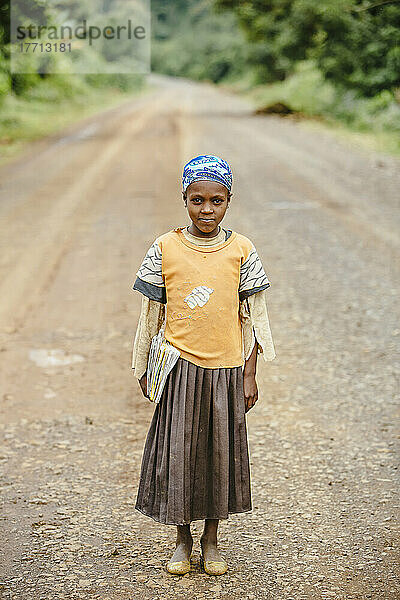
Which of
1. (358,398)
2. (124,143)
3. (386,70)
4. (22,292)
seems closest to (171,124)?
(124,143)

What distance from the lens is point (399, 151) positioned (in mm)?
18109

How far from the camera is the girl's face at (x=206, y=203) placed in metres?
3.22

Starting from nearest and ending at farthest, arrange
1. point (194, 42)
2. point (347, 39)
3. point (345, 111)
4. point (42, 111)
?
point (347, 39) → point (345, 111) → point (42, 111) → point (194, 42)

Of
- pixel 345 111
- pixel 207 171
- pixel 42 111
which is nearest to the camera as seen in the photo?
pixel 207 171

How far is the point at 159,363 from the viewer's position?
10.9 feet

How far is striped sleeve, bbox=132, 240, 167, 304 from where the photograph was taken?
10.8ft

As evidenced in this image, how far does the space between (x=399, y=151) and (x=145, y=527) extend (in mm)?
15646

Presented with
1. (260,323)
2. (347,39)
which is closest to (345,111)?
(347,39)

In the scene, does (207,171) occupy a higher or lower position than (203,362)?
higher

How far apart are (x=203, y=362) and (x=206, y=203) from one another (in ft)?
2.05

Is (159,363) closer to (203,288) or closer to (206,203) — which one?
(203,288)

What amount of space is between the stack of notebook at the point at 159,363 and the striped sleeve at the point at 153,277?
18 centimetres

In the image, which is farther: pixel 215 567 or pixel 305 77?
pixel 305 77

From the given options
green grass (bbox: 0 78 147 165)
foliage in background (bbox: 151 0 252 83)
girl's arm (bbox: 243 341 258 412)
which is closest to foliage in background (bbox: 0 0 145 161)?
green grass (bbox: 0 78 147 165)
